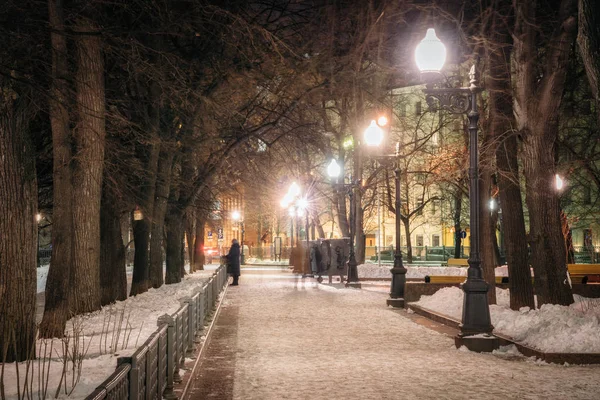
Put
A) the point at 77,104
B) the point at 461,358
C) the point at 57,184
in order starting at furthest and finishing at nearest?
the point at 57,184 → the point at 77,104 → the point at 461,358

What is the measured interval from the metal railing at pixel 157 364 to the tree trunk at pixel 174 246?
Result: 16114 mm

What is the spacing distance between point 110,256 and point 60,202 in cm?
582

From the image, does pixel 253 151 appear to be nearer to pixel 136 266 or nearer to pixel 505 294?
pixel 136 266

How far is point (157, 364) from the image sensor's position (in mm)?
7457

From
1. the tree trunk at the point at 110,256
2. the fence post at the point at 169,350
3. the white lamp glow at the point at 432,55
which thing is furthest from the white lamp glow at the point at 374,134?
the fence post at the point at 169,350

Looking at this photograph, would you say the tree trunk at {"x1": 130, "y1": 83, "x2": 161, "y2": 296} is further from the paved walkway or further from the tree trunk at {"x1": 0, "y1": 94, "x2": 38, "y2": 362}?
the tree trunk at {"x1": 0, "y1": 94, "x2": 38, "y2": 362}

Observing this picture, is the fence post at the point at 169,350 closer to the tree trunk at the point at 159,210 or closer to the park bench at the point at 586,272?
the tree trunk at the point at 159,210

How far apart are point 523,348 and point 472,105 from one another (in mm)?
4513

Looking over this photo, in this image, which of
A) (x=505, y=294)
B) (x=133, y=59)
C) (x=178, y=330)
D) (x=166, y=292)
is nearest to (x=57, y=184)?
(x=133, y=59)

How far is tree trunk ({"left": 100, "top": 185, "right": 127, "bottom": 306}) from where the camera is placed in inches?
787

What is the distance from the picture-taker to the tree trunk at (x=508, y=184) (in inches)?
699

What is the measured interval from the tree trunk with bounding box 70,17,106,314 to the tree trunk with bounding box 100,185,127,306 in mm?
4629

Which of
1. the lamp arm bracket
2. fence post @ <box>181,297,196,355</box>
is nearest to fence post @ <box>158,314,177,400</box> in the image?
fence post @ <box>181,297,196,355</box>

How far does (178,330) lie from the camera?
952 centimetres
